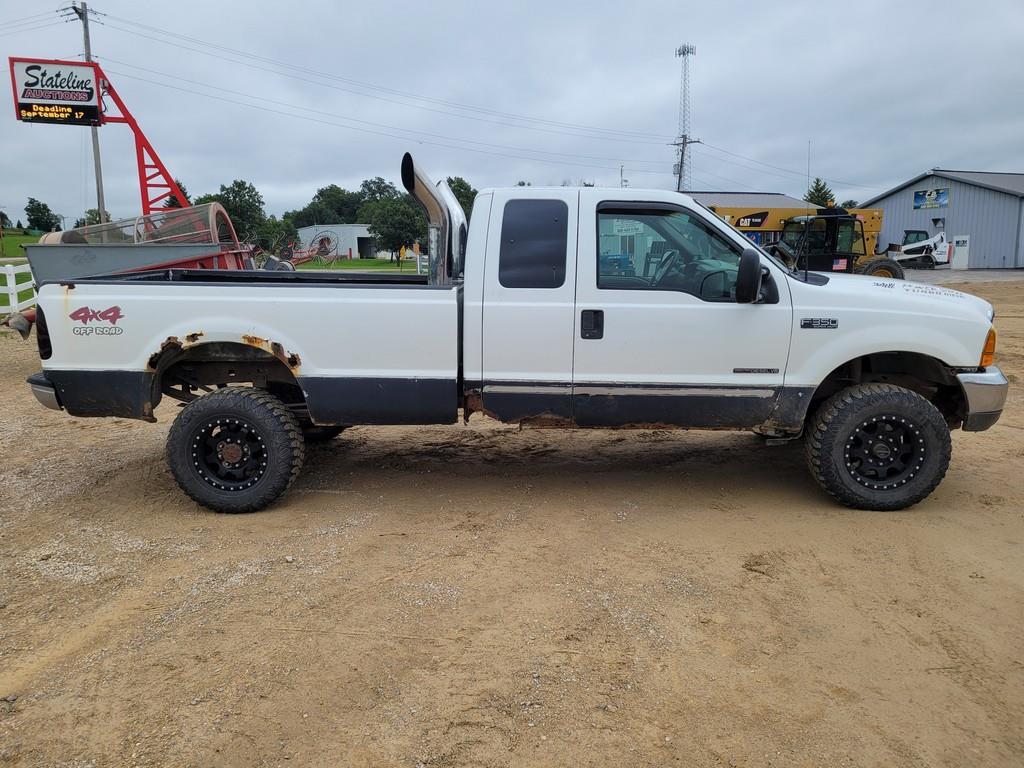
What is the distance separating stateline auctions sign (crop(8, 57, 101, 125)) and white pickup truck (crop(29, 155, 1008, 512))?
962 inches

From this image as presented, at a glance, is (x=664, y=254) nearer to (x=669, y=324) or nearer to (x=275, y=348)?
(x=669, y=324)

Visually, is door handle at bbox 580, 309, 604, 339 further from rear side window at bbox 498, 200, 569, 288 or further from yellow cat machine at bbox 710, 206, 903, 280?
yellow cat machine at bbox 710, 206, 903, 280

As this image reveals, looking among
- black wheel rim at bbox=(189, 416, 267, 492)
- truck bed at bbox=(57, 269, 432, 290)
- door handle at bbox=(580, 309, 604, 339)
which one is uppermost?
truck bed at bbox=(57, 269, 432, 290)

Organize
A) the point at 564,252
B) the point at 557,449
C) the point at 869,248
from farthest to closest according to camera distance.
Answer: the point at 869,248
the point at 557,449
the point at 564,252

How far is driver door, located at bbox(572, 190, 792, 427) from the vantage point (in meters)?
4.61

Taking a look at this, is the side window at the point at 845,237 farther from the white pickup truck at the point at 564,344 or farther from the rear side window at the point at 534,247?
the rear side window at the point at 534,247

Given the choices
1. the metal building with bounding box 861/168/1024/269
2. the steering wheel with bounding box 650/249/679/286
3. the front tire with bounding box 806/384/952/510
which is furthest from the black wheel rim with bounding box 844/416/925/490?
the metal building with bounding box 861/168/1024/269

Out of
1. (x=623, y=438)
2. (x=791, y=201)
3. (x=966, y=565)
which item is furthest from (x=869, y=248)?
(x=966, y=565)

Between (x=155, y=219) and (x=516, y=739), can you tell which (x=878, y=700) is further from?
(x=155, y=219)

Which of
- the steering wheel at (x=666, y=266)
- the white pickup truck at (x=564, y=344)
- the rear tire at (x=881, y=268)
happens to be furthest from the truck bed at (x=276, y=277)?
the rear tire at (x=881, y=268)

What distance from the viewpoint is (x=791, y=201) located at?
37.8m

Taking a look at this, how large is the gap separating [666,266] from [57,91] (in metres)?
27.3

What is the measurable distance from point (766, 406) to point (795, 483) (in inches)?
41.8

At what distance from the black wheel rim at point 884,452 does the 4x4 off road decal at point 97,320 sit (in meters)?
4.76
